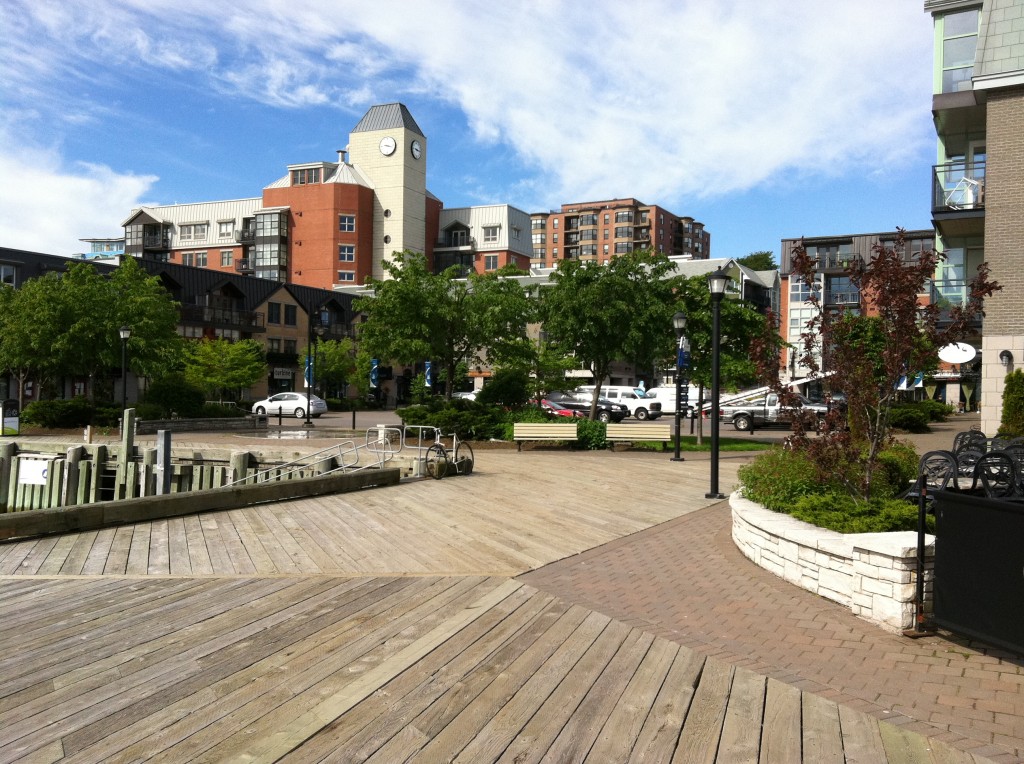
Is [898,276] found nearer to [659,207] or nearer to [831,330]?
[831,330]

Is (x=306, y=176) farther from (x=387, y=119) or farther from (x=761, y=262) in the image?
(x=761, y=262)

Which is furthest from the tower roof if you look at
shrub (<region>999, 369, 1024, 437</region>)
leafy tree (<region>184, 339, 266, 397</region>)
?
shrub (<region>999, 369, 1024, 437</region>)

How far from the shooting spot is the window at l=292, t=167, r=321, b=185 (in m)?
86.2

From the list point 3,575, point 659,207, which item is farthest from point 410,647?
point 659,207

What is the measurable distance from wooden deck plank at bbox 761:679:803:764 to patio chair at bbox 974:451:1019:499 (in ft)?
11.0

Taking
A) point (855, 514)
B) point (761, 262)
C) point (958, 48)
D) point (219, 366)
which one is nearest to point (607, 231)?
point (761, 262)

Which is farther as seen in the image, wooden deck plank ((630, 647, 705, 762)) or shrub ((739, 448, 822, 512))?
shrub ((739, 448, 822, 512))

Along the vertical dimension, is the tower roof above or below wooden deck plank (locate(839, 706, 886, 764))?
above

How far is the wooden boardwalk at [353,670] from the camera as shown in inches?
166

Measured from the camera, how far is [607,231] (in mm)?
129750

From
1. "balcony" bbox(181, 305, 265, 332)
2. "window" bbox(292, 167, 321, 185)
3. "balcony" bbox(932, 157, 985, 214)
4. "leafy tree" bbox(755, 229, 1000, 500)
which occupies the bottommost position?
"leafy tree" bbox(755, 229, 1000, 500)

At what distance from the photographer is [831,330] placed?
885 cm

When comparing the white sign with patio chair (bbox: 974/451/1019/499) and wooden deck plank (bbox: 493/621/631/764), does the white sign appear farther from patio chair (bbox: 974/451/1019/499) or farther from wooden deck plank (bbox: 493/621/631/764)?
patio chair (bbox: 974/451/1019/499)

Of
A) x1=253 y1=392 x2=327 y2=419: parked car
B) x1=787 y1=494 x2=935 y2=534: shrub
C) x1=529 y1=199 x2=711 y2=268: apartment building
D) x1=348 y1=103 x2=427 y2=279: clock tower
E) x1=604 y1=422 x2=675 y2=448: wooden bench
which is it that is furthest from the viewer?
x1=529 y1=199 x2=711 y2=268: apartment building
